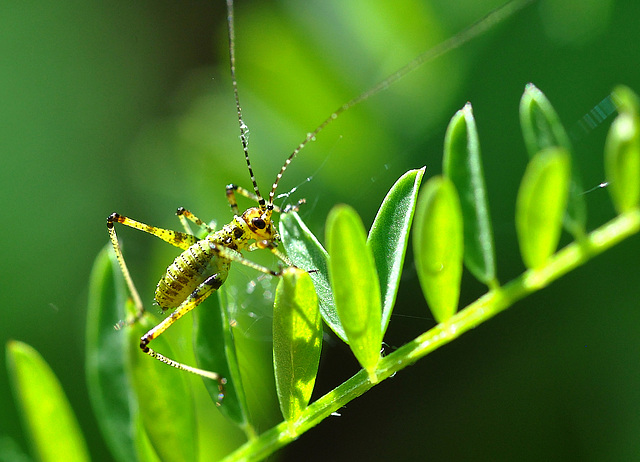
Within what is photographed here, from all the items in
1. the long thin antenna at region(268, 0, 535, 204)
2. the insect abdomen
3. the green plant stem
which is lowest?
the green plant stem

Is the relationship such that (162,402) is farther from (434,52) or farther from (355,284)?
(434,52)

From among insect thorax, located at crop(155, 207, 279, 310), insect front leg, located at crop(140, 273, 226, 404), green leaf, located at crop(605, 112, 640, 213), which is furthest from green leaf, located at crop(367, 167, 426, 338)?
insect thorax, located at crop(155, 207, 279, 310)

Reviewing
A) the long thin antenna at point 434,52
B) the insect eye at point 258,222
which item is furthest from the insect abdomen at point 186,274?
the long thin antenna at point 434,52

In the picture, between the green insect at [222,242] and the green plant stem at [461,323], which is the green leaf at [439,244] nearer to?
the green plant stem at [461,323]

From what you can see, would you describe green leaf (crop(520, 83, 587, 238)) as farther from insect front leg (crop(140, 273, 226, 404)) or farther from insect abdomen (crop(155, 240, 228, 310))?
insect abdomen (crop(155, 240, 228, 310))

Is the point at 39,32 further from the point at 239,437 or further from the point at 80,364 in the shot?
the point at 239,437

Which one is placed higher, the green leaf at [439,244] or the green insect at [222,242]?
the green insect at [222,242]
